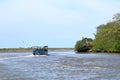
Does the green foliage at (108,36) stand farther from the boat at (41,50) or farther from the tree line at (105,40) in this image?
the boat at (41,50)

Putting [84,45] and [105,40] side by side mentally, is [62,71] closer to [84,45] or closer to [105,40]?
[105,40]

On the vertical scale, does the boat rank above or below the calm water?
above

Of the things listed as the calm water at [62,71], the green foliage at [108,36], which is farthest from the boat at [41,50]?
the calm water at [62,71]

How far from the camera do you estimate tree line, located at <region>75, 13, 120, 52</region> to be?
141 meters

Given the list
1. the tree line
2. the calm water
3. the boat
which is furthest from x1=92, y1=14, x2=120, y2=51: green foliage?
the calm water

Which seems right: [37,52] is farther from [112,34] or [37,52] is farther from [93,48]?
[93,48]

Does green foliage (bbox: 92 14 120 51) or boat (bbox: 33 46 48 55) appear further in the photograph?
green foliage (bbox: 92 14 120 51)

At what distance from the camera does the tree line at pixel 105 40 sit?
14100 cm

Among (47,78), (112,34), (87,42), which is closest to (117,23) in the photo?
(112,34)

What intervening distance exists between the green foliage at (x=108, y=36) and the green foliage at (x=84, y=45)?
9.32 m

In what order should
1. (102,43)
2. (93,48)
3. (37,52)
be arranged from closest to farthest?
(37,52)
(102,43)
(93,48)

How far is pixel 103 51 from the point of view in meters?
156

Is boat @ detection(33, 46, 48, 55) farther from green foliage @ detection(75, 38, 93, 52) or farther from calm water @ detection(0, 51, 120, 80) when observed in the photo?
calm water @ detection(0, 51, 120, 80)

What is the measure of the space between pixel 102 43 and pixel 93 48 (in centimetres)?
1117
